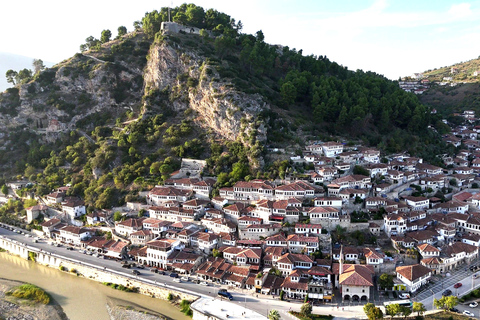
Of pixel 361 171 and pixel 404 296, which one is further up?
pixel 361 171

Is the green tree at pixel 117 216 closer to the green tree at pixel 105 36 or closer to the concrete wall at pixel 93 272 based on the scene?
the concrete wall at pixel 93 272

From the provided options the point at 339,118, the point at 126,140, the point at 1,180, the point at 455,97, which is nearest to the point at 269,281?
the point at 339,118

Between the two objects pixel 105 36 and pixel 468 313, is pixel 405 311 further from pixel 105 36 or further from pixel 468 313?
pixel 105 36

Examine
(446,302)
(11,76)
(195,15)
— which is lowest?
(446,302)

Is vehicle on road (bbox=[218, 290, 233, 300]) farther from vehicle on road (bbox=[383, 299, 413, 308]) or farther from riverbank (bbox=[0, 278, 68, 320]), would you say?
riverbank (bbox=[0, 278, 68, 320])

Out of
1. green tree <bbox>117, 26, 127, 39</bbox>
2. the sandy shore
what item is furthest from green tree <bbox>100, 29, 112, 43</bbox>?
the sandy shore

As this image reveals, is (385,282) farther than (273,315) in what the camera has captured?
Yes

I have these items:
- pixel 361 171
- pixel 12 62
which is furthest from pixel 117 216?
pixel 12 62
